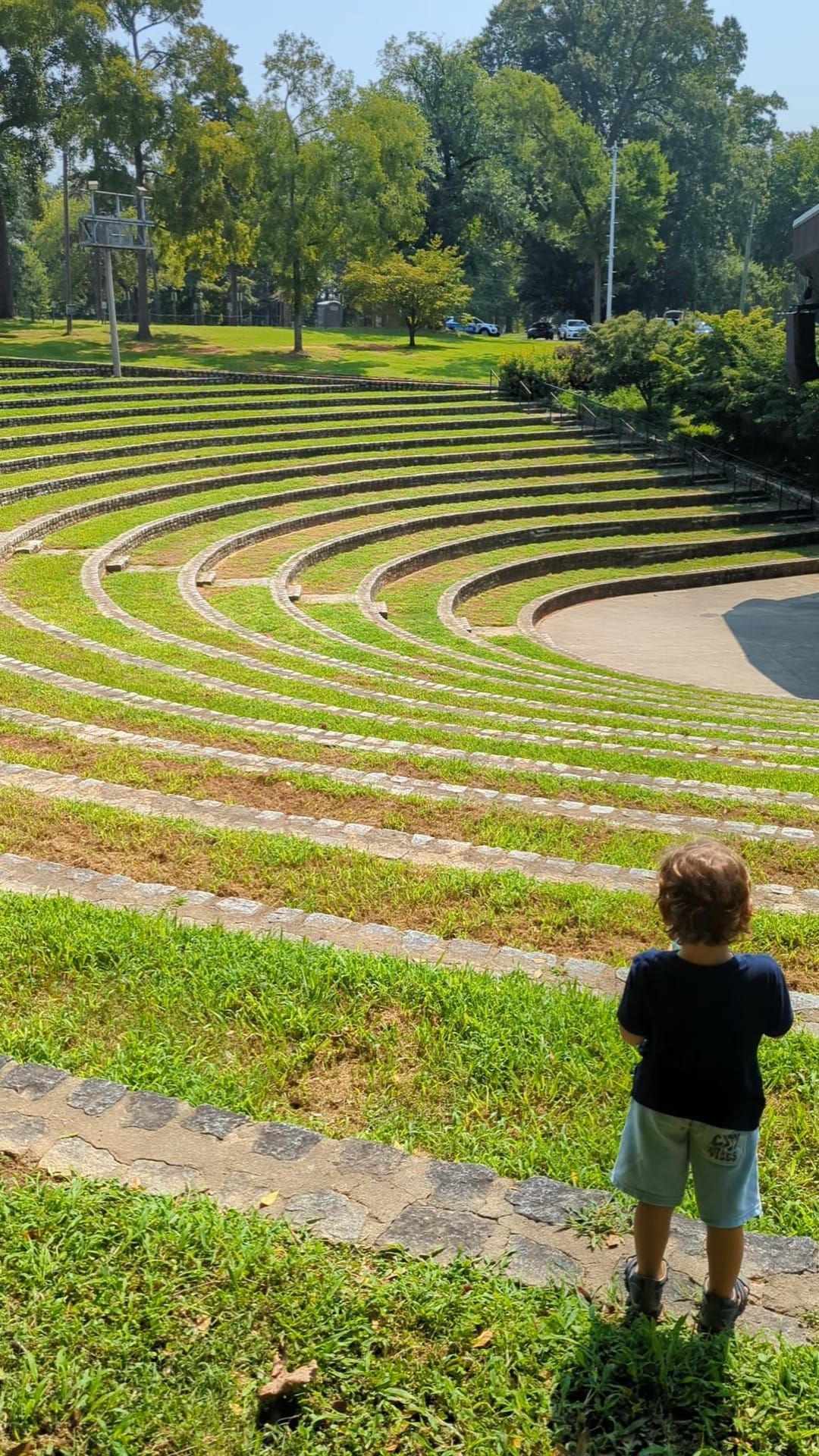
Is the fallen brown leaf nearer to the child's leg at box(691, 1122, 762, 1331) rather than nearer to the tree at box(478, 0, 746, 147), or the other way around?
the child's leg at box(691, 1122, 762, 1331)

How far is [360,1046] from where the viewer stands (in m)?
4.09

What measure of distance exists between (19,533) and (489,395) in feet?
71.2

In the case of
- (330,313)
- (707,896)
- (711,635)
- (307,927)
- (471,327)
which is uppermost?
(330,313)

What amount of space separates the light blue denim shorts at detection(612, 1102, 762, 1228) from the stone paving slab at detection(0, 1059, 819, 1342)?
0.25m

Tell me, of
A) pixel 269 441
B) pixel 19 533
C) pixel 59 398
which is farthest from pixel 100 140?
pixel 19 533

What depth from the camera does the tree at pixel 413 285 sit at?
45.1 metres

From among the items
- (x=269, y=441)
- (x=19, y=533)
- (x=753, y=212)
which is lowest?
(x=19, y=533)

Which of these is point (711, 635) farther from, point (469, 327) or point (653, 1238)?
point (469, 327)

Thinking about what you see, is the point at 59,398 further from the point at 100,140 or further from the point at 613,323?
the point at 613,323

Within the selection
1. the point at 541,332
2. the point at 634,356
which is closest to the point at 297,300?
the point at 634,356

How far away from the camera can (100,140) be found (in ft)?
127

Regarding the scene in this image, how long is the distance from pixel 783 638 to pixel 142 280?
1264 inches

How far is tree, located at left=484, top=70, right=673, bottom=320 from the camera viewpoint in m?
55.0

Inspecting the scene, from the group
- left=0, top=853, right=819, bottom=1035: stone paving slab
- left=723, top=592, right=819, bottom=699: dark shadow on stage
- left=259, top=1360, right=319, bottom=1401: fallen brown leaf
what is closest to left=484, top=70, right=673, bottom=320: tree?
left=723, top=592, right=819, bottom=699: dark shadow on stage
